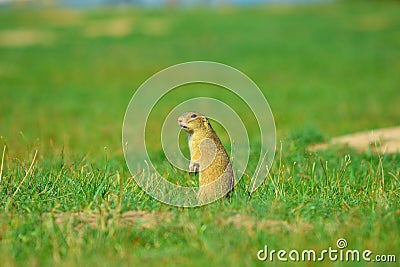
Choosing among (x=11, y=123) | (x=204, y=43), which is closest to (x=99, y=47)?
(x=204, y=43)

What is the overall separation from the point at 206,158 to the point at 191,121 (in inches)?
12.7

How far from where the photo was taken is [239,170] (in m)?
6.27

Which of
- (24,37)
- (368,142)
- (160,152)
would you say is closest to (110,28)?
(24,37)

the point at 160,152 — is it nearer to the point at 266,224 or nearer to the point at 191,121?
the point at 191,121

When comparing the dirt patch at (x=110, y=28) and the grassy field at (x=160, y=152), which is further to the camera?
the dirt patch at (x=110, y=28)

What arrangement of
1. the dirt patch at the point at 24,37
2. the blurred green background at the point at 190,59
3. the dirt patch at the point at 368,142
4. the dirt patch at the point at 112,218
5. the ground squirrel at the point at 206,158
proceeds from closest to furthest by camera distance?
the dirt patch at the point at 112,218, the ground squirrel at the point at 206,158, the dirt patch at the point at 368,142, the blurred green background at the point at 190,59, the dirt patch at the point at 24,37

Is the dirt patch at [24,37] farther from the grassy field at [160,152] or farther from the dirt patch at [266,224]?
the dirt patch at [266,224]

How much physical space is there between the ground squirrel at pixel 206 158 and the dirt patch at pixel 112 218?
0.62 metres

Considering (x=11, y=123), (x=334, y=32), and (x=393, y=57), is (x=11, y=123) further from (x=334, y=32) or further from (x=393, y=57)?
(x=334, y=32)

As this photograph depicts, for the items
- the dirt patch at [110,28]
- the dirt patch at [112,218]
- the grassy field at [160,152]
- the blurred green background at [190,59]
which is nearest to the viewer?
the grassy field at [160,152]

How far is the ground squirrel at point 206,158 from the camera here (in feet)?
16.6

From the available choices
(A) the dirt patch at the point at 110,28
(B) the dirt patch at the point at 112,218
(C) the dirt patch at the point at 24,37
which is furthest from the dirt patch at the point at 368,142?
(A) the dirt patch at the point at 110,28

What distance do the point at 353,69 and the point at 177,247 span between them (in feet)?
59.2

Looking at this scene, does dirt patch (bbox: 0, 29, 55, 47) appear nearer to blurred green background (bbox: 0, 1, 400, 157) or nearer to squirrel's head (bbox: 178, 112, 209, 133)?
blurred green background (bbox: 0, 1, 400, 157)
